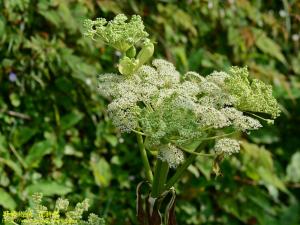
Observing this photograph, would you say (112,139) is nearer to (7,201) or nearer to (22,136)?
(22,136)

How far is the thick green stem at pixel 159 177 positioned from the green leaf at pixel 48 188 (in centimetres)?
110

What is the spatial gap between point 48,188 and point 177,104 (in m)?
1.35

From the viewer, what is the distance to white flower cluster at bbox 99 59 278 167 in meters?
1.26

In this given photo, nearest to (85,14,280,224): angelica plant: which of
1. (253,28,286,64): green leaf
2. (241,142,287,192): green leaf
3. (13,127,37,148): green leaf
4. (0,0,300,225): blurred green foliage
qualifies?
→ (0,0,300,225): blurred green foliage

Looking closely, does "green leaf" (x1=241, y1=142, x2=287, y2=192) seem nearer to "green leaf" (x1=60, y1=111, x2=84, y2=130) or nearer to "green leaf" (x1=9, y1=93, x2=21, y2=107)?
"green leaf" (x1=60, y1=111, x2=84, y2=130)

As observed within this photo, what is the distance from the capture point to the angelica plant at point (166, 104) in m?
1.26

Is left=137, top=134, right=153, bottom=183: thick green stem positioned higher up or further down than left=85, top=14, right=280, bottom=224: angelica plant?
further down

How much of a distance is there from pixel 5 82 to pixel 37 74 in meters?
0.14

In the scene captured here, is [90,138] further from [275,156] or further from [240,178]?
[275,156]

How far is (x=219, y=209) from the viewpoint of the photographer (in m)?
3.36

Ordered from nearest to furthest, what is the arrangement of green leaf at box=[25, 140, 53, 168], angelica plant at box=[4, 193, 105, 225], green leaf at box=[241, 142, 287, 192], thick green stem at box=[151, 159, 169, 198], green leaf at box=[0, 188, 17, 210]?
angelica plant at box=[4, 193, 105, 225]
thick green stem at box=[151, 159, 169, 198]
green leaf at box=[0, 188, 17, 210]
green leaf at box=[25, 140, 53, 168]
green leaf at box=[241, 142, 287, 192]

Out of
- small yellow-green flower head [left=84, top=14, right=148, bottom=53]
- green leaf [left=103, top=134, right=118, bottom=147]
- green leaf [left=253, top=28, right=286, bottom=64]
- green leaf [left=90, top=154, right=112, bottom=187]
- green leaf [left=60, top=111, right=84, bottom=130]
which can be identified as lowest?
green leaf [left=90, top=154, right=112, bottom=187]

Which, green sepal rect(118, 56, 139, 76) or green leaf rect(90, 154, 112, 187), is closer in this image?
green sepal rect(118, 56, 139, 76)

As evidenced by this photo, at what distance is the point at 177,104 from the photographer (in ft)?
4.11
